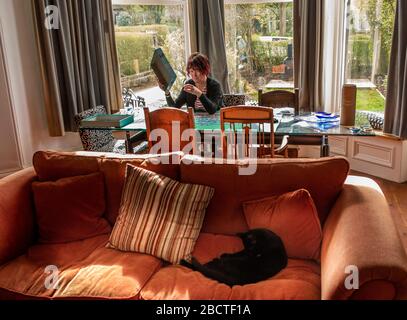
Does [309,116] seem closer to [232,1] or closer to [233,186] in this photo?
[233,186]

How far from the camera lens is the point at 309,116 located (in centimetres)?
330

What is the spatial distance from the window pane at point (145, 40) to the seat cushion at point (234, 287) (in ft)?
10.4

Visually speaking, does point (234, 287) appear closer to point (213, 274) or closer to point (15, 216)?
point (213, 274)

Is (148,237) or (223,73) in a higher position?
(223,73)

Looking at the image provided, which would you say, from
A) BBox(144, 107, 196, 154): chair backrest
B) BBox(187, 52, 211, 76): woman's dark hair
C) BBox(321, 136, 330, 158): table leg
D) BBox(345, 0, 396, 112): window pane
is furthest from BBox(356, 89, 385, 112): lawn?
BBox(144, 107, 196, 154): chair backrest

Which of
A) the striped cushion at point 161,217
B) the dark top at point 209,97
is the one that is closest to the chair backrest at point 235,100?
the dark top at point 209,97

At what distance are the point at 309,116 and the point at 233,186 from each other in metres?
1.47

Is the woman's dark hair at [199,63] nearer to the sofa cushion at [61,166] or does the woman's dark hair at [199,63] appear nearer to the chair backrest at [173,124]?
the chair backrest at [173,124]

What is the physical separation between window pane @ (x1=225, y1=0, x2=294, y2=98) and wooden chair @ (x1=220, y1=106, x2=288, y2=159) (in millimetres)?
1823

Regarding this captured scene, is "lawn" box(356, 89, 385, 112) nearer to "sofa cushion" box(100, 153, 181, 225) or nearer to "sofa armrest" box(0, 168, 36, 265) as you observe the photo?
"sofa cushion" box(100, 153, 181, 225)

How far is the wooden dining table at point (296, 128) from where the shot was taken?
2867 mm

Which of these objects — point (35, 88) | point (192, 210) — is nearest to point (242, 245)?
point (192, 210)

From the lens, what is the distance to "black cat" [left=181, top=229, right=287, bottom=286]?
176 cm
